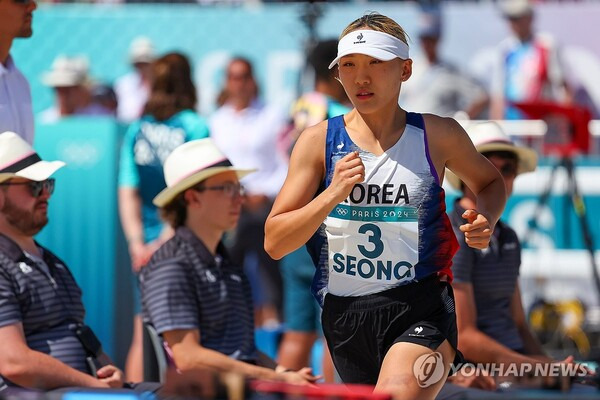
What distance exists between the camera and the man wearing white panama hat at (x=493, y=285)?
4930 millimetres

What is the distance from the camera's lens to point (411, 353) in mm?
3809

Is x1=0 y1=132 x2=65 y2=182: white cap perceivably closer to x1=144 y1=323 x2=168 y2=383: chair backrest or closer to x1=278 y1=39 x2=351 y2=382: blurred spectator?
x1=144 y1=323 x2=168 y2=383: chair backrest

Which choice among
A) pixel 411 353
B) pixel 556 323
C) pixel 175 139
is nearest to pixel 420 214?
pixel 411 353

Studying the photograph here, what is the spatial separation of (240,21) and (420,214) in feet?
21.3

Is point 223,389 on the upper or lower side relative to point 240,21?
lower

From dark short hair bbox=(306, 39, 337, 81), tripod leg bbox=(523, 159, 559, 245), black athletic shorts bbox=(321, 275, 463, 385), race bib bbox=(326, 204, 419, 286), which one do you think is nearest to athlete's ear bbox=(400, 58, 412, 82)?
race bib bbox=(326, 204, 419, 286)

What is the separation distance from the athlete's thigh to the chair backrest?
4.63ft

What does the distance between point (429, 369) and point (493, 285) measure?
4.50 ft

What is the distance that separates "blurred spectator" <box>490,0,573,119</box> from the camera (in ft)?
29.7

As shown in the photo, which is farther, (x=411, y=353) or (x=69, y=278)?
(x=69, y=278)

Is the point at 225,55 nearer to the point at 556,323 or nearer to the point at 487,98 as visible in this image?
the point at 487,98

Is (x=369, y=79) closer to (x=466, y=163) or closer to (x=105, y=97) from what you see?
(x=466, y=163)

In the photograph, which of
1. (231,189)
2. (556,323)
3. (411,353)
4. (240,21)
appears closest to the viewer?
(411,353)

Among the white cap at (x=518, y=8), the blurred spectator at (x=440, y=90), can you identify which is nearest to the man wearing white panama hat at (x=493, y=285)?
the blurred spectator at (x=440, y=90)
